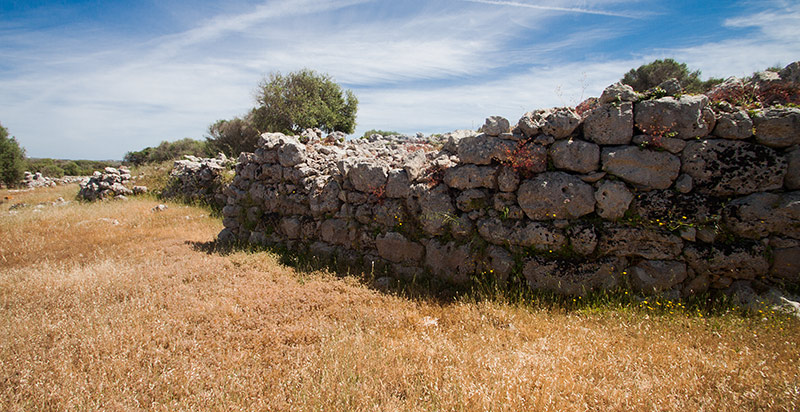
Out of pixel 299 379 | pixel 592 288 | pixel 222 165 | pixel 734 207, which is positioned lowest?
pixel 299 379

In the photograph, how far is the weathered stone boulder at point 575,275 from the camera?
5.03 meters

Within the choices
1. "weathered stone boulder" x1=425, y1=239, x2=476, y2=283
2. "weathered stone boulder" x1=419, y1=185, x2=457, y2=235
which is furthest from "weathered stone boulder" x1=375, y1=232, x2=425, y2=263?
"weathered stone boulder" x1=419, y1=185, x2=457, y2=235

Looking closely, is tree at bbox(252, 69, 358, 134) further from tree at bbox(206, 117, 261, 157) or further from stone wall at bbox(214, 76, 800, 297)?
stone wall at bbox(214, 76, 800, 297)

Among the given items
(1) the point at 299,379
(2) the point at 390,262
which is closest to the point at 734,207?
(2) the point at 390,262

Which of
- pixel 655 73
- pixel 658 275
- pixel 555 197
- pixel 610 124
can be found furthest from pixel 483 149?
pixel 655 73

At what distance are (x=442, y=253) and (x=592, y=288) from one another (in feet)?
7.78

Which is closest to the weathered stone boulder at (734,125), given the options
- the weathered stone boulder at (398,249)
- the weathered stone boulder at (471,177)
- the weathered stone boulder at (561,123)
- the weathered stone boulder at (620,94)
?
the weathered stone boulder at (620,94)

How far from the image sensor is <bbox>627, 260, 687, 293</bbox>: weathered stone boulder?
4.84 metres

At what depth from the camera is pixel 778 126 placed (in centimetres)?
460

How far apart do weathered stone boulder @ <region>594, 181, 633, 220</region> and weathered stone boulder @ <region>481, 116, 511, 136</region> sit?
6.00 feet

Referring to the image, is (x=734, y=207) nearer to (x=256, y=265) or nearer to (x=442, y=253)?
(x=442, y=253)

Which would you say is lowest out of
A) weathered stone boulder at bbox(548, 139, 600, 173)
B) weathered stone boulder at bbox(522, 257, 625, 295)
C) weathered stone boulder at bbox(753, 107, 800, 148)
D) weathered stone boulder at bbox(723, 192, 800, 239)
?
weathered stone boulder at bbox(522, 257, 625, 295)

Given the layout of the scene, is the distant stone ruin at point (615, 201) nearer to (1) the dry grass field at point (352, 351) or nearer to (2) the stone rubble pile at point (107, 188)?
(1) the dry grass field at point (352, 351)

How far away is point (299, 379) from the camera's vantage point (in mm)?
3736
